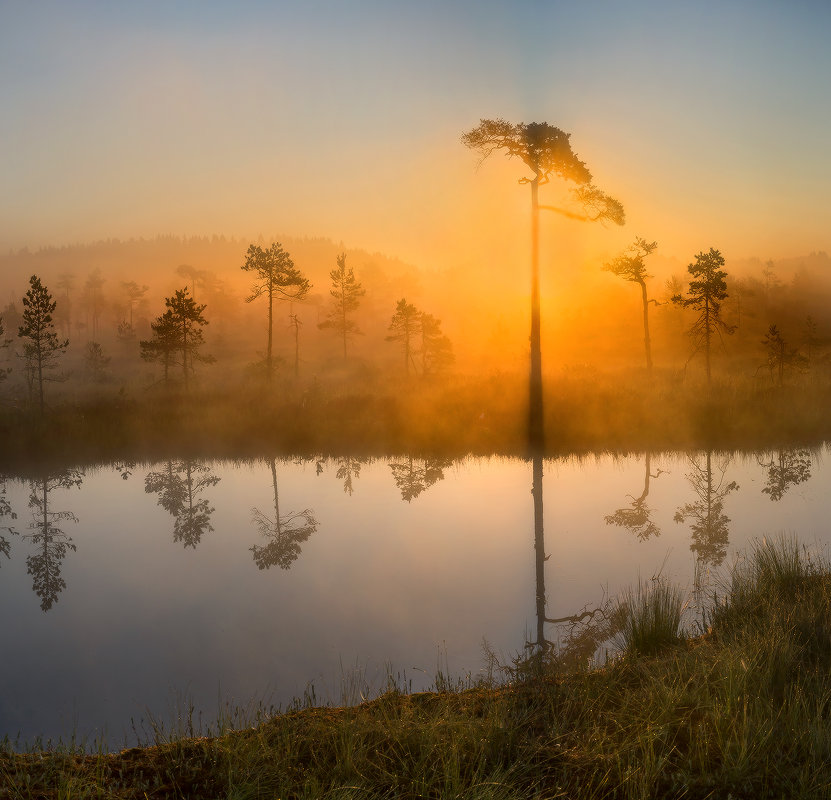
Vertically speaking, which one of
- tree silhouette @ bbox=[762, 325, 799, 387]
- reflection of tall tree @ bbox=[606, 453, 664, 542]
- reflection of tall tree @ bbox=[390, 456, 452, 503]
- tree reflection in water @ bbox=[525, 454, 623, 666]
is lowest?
tree reflection in water @ bbox=[525, 454, 623, 666]

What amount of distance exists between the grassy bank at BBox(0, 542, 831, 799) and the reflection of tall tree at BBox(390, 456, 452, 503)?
25.2ft

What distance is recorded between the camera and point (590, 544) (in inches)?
381

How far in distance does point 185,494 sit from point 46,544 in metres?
3.53

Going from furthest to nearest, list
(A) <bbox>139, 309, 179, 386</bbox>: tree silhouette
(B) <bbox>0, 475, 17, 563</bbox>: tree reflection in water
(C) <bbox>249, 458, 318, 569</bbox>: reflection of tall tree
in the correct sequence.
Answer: (A) <bbox>139, 309, 179, 386</bbox>: tree silhouette
(B) <bbox>0, 475, 17, 563</bbox>: tree reflection in water
(C) <bbox>249, 458, 318, 569</bbox>: reflection of tall tree

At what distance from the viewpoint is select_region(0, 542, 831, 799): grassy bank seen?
401cm

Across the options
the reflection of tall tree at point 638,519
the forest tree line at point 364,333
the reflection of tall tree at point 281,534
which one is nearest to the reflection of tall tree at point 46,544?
the reflection of tall tree at point 281,534

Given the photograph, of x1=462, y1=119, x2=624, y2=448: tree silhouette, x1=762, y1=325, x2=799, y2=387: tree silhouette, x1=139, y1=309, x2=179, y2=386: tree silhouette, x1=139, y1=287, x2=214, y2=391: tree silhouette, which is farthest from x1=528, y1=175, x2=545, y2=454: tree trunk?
x1=139, y1=309, x2=179, y2=386: tree silhouette

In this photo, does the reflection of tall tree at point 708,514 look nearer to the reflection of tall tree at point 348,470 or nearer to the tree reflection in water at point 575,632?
the tree reflection in water at point 575,632

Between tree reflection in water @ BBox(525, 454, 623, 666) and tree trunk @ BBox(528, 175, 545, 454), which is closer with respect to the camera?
tree reflection in water @ BBox(525, 454, 623, 666)

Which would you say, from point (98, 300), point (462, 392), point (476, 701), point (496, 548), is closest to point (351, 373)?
point (462, 392)

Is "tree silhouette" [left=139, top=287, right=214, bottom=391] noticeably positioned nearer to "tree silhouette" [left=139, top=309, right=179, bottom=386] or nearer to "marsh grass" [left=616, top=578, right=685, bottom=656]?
"tree silhouette" [left=139, top=309, right=179, bottom=386]

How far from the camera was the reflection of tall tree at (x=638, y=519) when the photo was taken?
10.0m

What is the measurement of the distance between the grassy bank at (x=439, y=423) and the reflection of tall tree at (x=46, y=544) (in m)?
4.67

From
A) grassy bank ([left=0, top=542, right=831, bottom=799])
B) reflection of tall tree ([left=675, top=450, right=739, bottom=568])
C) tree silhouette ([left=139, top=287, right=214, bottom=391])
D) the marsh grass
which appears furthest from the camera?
tree silhouette ([left=139, top=287, right=214, bottom=391])
